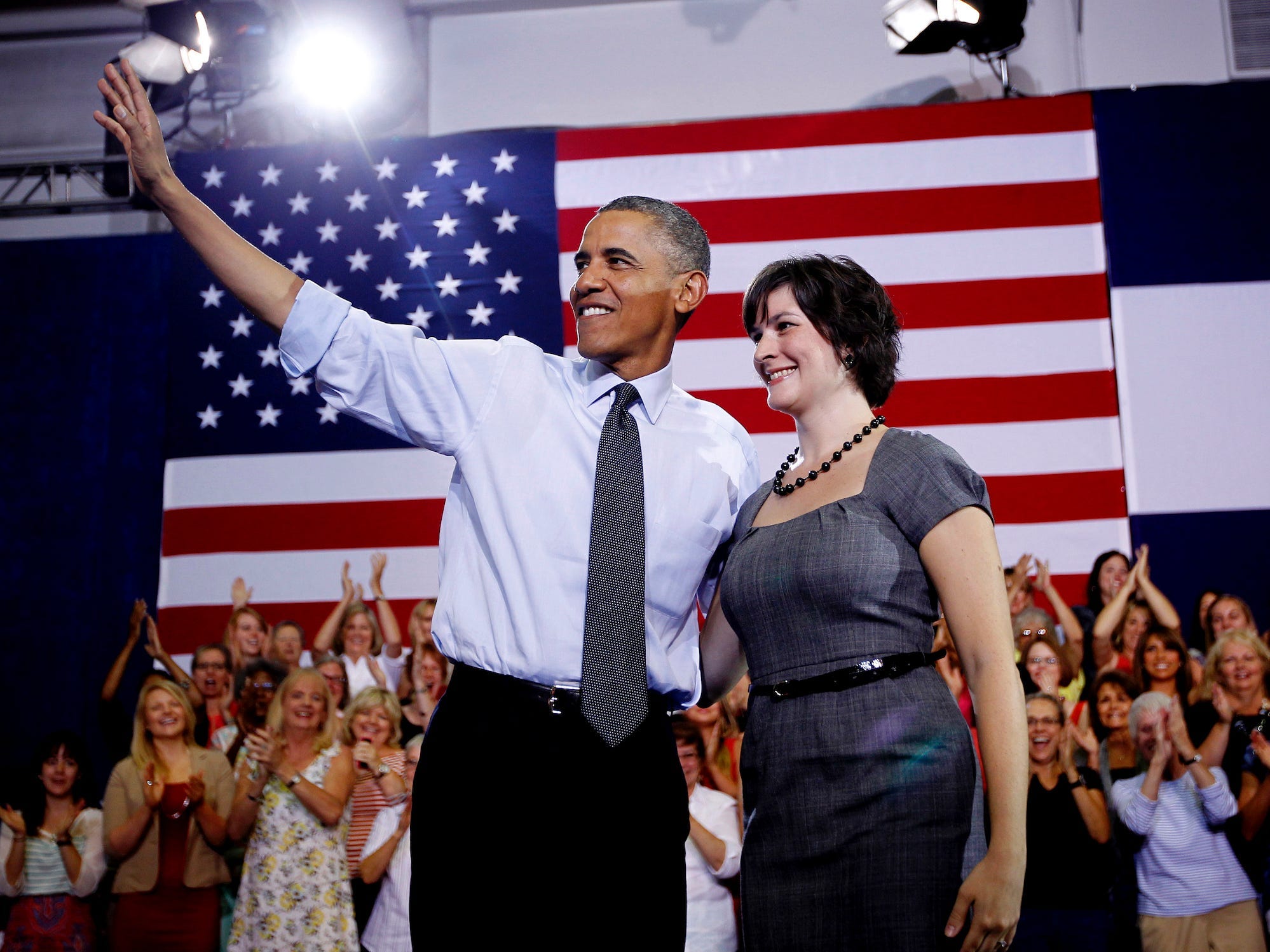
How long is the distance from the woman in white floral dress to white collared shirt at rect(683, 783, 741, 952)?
3.42 ft

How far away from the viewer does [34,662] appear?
5.73m

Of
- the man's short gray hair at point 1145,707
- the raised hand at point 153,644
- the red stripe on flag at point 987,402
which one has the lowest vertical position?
the man's short gray hair at point 1145,707

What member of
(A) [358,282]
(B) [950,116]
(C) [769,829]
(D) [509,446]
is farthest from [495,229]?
(C) [769,829]

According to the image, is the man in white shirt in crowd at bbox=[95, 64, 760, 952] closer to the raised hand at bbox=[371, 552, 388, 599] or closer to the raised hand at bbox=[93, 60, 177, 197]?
the raised hand at bbox=[93, 60, 177, 197]

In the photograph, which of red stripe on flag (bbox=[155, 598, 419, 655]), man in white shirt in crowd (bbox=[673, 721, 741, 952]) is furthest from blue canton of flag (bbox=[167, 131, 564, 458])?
man in white shirt in crowd (bbox=[673, 721, 741, 952])

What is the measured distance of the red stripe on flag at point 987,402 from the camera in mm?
5266

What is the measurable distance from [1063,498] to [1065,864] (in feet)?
6.96

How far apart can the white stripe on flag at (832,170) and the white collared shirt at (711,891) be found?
10.6ft

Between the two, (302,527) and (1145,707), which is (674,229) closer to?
(1145,707)

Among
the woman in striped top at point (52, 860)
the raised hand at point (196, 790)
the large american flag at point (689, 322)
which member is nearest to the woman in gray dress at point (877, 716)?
the raised hand at point (196, 790)

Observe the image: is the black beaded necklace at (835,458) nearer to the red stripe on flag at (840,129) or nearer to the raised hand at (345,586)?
the raised hand at (345,586)

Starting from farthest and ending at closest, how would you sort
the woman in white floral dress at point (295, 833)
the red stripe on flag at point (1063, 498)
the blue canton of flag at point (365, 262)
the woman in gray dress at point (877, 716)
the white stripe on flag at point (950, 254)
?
1. the blue canton of flag at point (365, 262)
2. the white stripe on flag at point (950, 254)
3. the red stripe on flag at point (1063, 498)
4. the woman in white floral dress at point (295, 833)
5. the woman in gray dress at point (877, 716)

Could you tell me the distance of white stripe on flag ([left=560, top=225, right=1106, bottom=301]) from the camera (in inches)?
212

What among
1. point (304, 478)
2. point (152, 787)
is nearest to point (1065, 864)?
point (152, 787)
